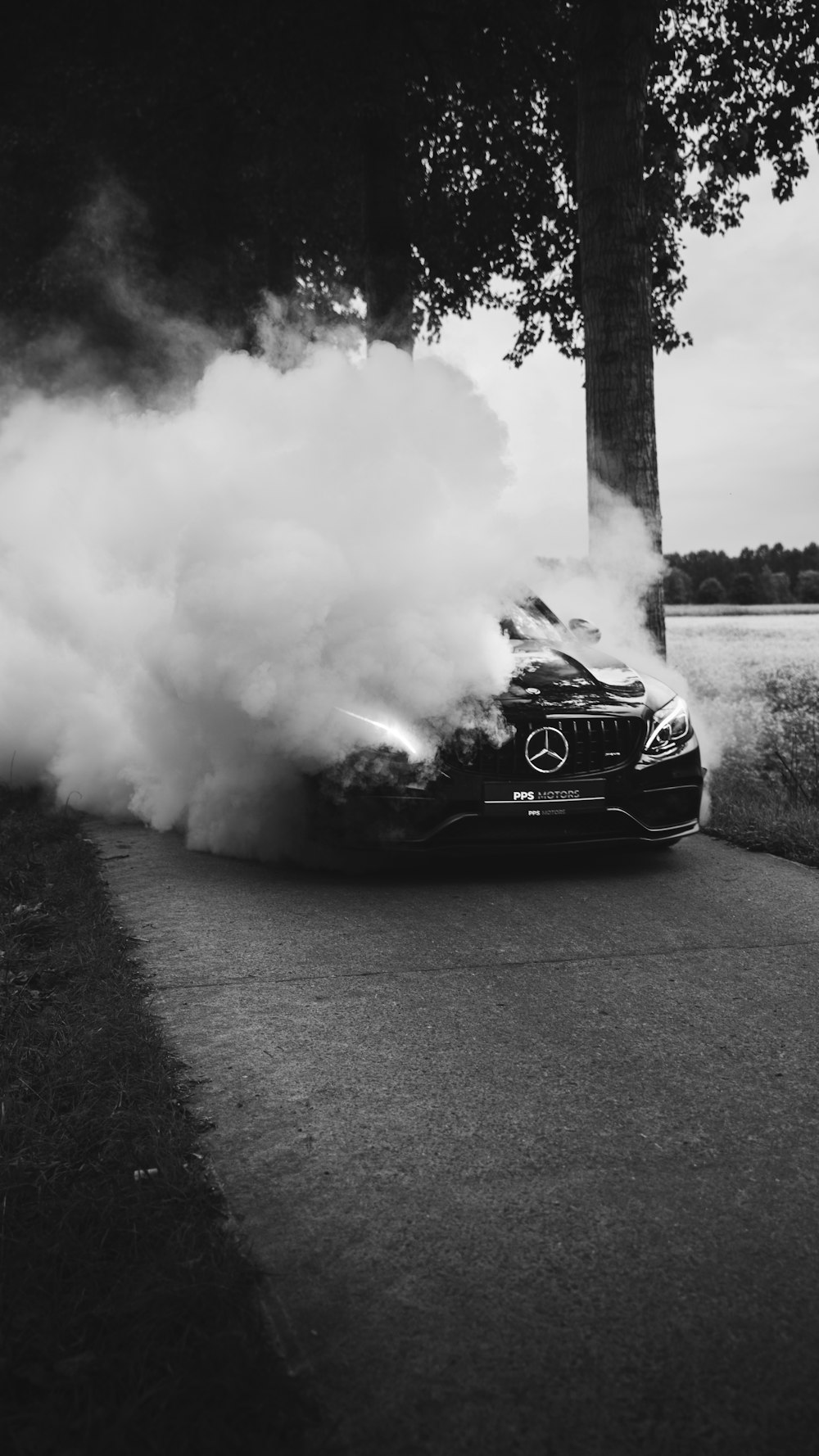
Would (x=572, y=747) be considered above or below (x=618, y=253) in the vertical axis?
below

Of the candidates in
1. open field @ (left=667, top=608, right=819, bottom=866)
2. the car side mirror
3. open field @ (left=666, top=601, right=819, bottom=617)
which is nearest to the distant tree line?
open field @ (left=666, top=601, right=819, bottom=617)

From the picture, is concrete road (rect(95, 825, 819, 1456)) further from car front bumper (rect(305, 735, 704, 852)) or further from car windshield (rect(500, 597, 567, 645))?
car windshield (rect(500, 597, 567, 645))

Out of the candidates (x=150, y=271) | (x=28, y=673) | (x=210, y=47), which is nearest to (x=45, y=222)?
(x=150, y=271)

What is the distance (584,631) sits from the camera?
21.7 ft

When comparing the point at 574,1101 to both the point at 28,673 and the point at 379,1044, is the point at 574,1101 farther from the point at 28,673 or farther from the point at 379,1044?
the point at 28,673

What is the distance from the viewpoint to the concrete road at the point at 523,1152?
71.6 inches

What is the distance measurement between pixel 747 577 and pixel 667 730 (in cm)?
5590

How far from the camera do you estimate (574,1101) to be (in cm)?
289

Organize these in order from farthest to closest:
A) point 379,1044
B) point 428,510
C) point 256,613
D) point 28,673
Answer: point 28,673 → point 428,510 → point 256,613 → point 379,1044

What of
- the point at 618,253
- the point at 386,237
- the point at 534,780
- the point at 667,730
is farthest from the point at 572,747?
the point at 386,237

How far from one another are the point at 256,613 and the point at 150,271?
11175mm

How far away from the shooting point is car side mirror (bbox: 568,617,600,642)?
6566 millimetres

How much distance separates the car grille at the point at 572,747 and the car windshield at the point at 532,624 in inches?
33.2

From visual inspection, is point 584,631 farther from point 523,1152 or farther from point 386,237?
point 386,237
